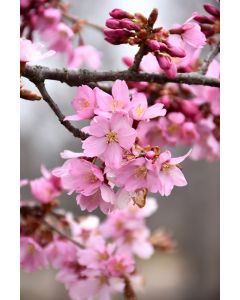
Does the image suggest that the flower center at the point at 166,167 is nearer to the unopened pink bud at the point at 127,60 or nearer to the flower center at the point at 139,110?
the flower center at the point at 139,110

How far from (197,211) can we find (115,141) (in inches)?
151

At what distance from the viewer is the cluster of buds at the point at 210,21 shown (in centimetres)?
117

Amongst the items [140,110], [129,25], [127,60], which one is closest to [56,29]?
[127,60]

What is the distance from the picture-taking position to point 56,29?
5.04ft

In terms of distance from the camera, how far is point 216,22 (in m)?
1.19

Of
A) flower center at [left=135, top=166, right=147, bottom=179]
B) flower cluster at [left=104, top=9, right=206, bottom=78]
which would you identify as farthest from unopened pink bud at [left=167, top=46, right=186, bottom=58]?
flower center at [left=135, top=166, right=147, bottom=179]

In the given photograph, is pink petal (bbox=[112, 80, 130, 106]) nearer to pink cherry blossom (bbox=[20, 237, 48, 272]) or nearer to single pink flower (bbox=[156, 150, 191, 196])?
single pink flower (bbox=[156, 150, 191, 196])

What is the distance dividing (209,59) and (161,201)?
4692 millimetres

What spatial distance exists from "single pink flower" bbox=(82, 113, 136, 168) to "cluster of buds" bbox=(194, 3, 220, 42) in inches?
→ 15.0

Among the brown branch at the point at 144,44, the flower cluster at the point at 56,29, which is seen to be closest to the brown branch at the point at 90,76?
the brown branch at the point at 144,44

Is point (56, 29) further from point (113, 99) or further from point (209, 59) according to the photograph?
point (113, 99)

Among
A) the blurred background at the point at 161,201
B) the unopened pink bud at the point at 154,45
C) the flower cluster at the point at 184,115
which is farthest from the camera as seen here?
the blurred background at the point at 161,201

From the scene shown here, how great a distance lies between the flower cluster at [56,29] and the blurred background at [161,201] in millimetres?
54

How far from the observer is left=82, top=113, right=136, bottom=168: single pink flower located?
0.87 meters
